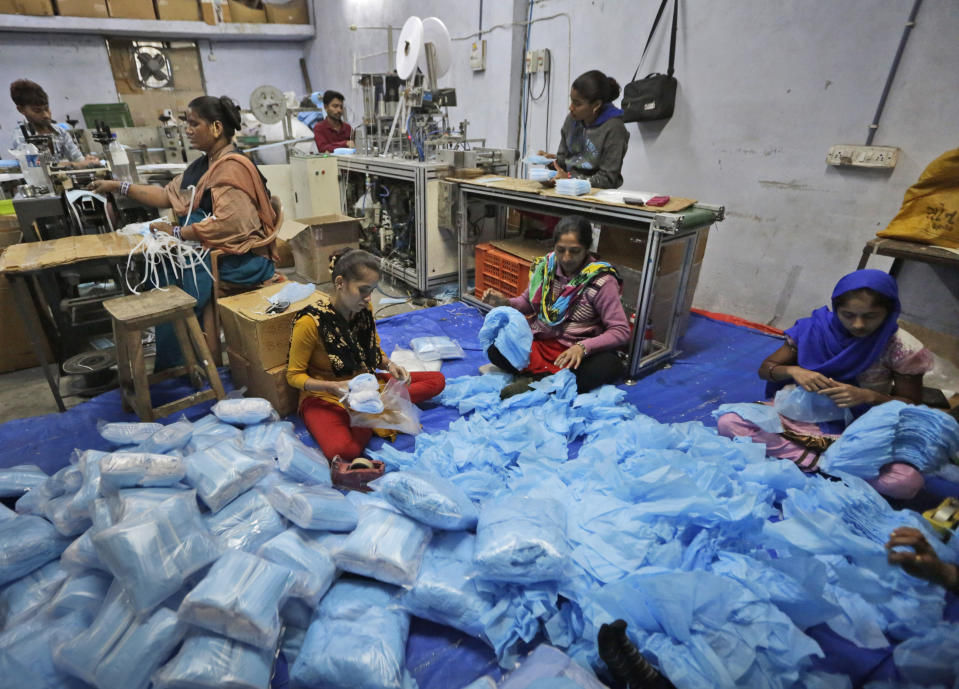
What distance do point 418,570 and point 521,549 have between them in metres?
0.33

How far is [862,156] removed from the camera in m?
2.89

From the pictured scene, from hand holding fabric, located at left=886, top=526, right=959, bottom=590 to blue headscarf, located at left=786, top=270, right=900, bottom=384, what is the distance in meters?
0.76

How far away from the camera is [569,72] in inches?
178

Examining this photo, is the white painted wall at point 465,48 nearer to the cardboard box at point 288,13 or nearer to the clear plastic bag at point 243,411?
the cardboard box at point 288,13

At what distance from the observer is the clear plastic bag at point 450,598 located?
136 cm

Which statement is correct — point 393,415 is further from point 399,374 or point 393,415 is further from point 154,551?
point 154,551

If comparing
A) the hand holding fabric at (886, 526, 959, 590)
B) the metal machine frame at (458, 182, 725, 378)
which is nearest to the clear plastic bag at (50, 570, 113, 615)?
the hand holding fabric at (886, 526, 959, 590)

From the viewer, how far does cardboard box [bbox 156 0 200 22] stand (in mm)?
7707

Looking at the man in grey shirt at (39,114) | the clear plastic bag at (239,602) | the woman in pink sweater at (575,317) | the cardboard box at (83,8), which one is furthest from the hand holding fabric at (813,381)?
the cardboard box at (83,8)

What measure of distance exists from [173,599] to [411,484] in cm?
68

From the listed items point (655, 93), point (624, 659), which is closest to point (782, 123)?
point (655, 93)

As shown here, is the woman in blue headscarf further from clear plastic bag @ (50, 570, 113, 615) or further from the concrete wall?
clear plastic bag @ (50, 570, 113, 615)

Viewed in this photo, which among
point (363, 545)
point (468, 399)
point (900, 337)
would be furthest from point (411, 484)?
point (900, 337)

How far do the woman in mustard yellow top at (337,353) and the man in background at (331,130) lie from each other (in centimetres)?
408
